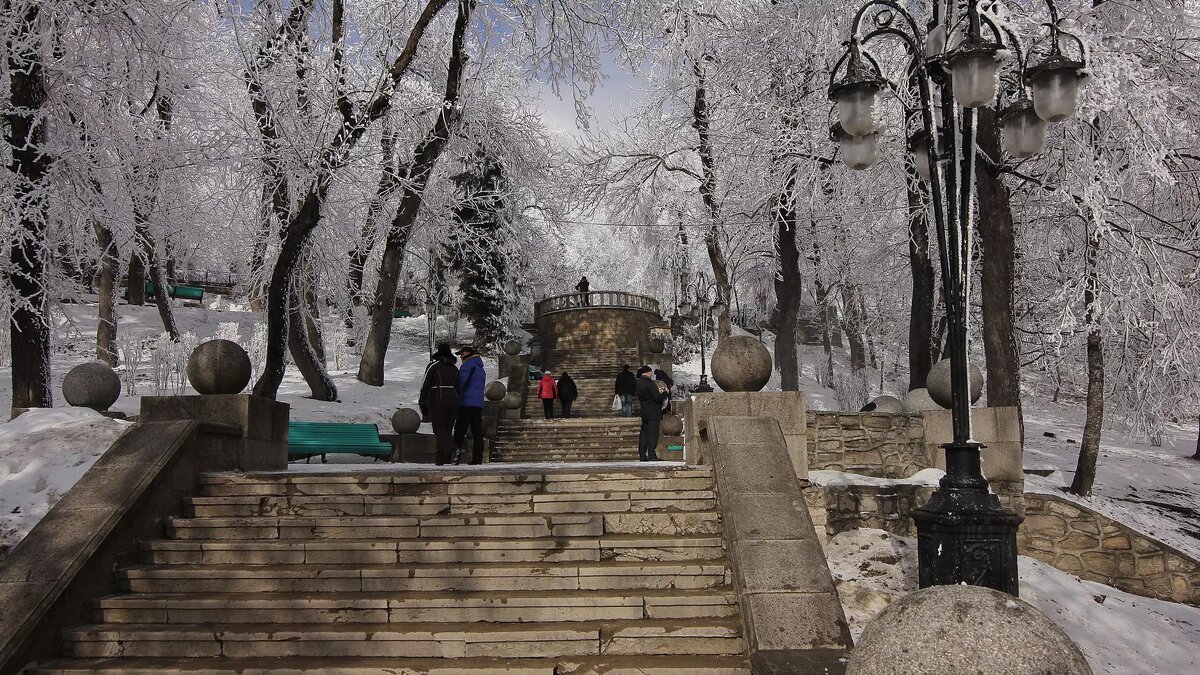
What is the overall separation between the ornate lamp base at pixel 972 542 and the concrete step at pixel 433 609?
1424mm

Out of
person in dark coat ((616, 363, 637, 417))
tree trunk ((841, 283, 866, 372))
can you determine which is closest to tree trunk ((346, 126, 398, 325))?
person in dark coat ((616, 363, 637, 417))

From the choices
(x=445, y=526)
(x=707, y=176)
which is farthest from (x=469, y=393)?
(x=707, y=176)

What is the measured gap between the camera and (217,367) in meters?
7.83

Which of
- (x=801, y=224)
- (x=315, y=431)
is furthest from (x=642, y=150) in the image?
(x=315, y=431)

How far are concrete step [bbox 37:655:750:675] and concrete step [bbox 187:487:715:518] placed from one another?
1.65 m

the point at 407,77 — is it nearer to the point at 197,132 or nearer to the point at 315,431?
the point at 197,132

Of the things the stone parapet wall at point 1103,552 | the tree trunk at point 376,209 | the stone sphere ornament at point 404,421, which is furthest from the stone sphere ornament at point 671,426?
the stone parapet wall at point 1103,552

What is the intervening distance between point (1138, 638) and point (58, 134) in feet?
50.0

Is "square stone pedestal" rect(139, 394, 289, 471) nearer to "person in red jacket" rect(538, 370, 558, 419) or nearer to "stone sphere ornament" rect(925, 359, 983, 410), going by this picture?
"stone sphere ornament" rect(925, 359, 983, 410)

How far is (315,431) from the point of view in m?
Answer: 14.0

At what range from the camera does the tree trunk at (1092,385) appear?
1331 cm

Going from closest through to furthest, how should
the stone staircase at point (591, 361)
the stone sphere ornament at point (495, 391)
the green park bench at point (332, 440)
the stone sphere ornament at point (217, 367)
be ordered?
the stone sphere ornament at point (217, 367)
the green park bench at point (332, 440)
the stone sphere ornament at point (495, 391)
the stone staircase at point (591, 361)

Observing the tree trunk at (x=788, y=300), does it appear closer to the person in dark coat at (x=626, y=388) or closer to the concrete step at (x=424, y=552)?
the person in dark coat at (x=626, y=388)

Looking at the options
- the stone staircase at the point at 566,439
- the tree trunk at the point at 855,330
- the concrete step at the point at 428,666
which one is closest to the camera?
the concrete step at the point at 428,666
